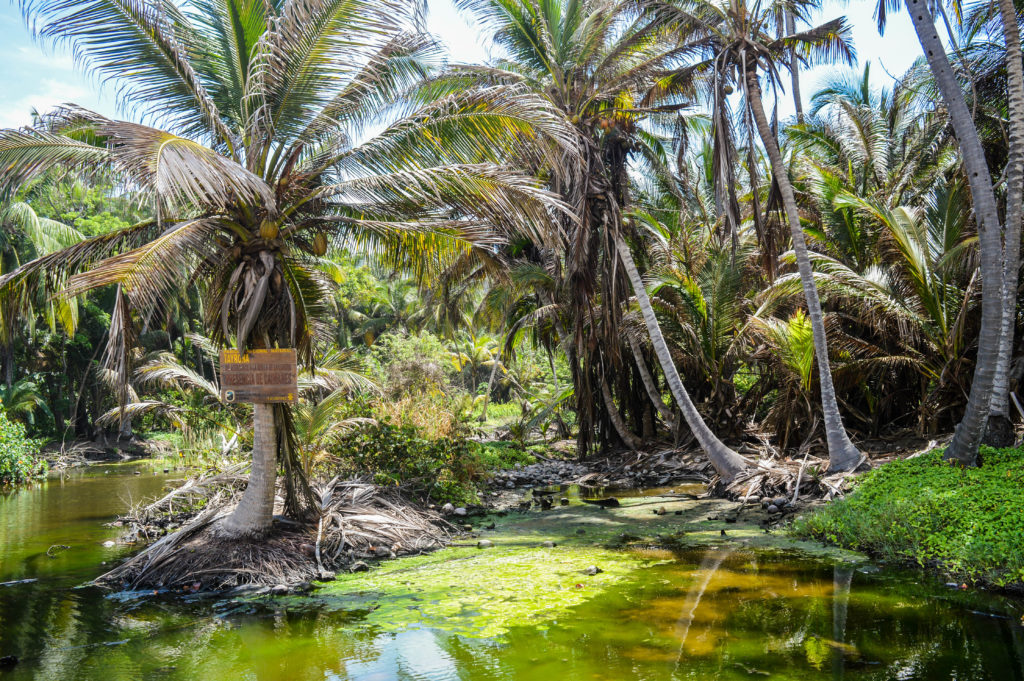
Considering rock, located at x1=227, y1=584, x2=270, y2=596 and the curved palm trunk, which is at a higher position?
the curved palm trunk

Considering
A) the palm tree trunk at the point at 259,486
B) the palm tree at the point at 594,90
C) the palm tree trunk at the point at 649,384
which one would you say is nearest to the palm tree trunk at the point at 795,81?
the palm tree at the point at 594,90

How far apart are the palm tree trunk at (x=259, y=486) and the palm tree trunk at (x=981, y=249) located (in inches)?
331

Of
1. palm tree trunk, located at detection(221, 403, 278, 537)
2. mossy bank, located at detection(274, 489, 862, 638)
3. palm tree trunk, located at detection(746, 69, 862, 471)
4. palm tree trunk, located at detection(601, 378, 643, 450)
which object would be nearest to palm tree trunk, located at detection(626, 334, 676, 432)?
palm tree trunk, located at detection(601, 378, 643, 450)

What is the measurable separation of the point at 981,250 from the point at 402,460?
8.79 m

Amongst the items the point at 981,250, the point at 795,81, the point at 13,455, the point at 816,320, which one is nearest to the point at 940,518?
the point at 981,250

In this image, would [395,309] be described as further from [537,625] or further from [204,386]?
[537,625]

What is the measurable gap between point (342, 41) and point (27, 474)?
1784 cm

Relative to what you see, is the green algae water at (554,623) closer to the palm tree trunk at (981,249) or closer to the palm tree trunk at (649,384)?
the palm tree trunk at (981,249)

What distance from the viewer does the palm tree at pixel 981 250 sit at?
827cm

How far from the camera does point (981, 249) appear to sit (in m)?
8.47

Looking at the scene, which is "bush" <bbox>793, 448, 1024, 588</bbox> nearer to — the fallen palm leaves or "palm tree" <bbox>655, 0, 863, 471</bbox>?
"palm tree" <bbox>655, 0, 863, 471</bbox>

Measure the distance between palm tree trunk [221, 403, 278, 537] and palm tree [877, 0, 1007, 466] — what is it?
8404mm

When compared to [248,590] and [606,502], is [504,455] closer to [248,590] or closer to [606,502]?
[606,502]

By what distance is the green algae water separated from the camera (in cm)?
490
